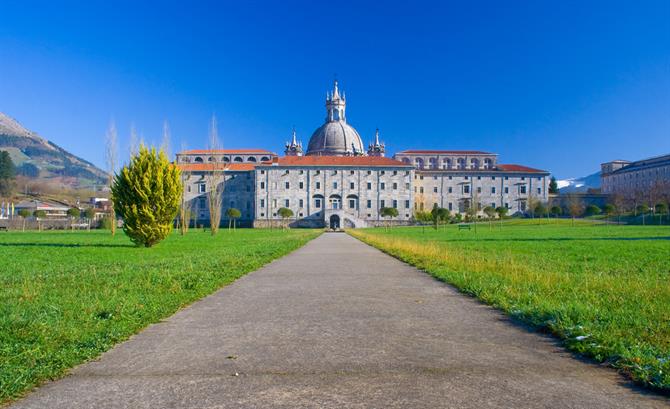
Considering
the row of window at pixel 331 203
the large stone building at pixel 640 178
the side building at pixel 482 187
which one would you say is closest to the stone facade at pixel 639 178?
the large stone building at pixel 640 178

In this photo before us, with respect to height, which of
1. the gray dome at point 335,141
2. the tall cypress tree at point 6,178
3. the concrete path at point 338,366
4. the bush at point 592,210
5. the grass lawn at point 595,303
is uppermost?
the gray dome at point 335,141

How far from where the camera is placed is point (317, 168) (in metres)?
85.2

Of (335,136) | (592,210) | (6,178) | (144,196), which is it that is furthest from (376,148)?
(144,196)

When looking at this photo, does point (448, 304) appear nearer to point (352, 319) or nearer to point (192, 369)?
point (352, 319)

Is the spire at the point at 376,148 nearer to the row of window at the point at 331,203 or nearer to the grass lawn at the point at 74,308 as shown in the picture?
the row of window at the point at 331,203

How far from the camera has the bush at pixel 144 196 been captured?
23.8 metres

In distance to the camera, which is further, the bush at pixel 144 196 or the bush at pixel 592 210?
the bush at pixel 592 210

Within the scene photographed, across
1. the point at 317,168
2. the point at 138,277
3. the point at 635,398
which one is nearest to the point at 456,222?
the point at 317,168

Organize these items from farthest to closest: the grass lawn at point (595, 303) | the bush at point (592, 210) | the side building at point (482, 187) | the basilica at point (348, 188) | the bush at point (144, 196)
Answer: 1. the side building at point (482, 187)
2. the basilica at point (348, 188)
3. the bush at point (592, 210)
4. the bush at point (144, 196)
5. the grass lawn at point (595, 303)

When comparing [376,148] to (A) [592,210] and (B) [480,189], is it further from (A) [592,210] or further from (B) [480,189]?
(A) [592,210]

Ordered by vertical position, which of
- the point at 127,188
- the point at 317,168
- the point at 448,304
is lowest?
the point at 448,304

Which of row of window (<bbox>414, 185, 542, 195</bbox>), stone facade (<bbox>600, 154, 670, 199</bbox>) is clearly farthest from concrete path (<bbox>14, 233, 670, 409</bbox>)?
stone facade (<bbox>600, 154, 670, 199</bbox>)

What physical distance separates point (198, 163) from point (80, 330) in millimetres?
90039

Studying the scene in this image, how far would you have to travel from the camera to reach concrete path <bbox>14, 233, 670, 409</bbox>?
3.83 metres
